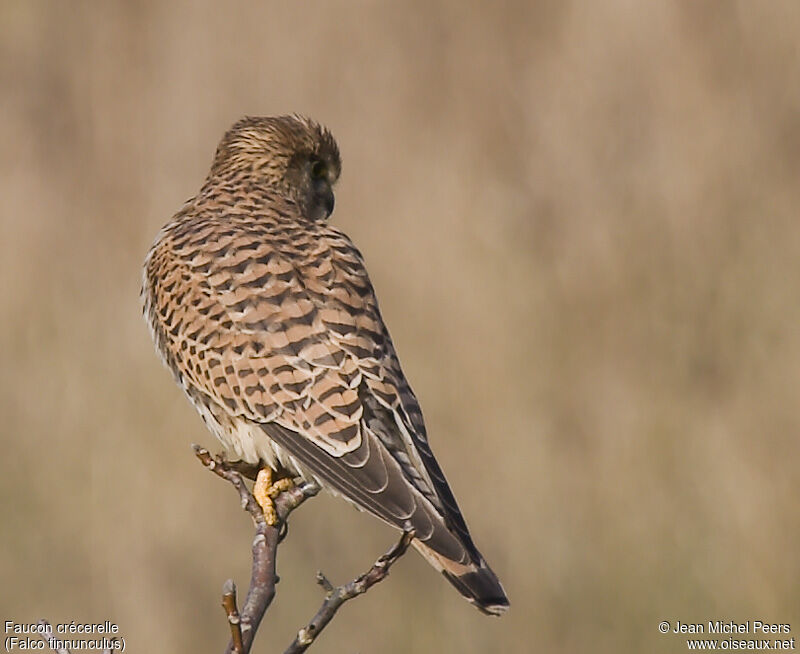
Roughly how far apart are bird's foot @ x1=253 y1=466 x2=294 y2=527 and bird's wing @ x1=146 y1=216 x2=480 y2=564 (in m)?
0.12

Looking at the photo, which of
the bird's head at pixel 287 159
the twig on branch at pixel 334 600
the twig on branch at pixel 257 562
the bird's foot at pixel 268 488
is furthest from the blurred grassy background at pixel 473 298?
the twig on branch at pixel 334 600

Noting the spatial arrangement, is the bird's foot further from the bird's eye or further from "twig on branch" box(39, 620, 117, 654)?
the bird's eye

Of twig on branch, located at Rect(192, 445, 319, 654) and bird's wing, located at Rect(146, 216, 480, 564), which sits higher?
bird's wing, located at Rect(146, 216, 480, 564)

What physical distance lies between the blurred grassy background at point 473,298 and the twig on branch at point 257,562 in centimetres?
179

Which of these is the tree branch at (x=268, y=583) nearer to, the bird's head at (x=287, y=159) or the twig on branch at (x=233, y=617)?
the twig on branch at (x=233, y=617)

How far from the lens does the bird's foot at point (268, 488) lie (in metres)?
3.14

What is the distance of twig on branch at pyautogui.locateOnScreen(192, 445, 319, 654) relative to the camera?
91.0 inches

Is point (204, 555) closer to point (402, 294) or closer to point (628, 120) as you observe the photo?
point (402, 294)

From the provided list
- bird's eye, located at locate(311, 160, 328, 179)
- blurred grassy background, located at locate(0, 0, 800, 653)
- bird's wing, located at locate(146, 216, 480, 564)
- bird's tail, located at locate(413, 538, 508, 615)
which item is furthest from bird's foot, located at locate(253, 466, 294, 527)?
blurred grassy background, located at locate(0, 0, 800, 653)

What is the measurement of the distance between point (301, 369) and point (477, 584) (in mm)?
625

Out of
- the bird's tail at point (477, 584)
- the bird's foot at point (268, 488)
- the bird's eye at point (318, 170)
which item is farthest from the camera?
the bird's eye at point (318, 170)

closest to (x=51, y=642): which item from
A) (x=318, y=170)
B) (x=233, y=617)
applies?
(x=233, y=617)

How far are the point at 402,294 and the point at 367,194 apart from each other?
519mm

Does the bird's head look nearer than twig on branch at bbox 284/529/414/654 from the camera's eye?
No
